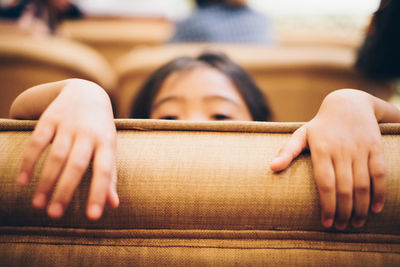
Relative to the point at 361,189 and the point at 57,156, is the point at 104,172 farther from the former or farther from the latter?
the point at 361,189

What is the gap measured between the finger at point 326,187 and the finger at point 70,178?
0.28 metres

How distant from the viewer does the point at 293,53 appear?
1.42 m

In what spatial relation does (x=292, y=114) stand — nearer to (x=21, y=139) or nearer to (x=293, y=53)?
(x=293, y=53)

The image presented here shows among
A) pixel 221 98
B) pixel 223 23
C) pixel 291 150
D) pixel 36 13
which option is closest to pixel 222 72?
pixel 221 98

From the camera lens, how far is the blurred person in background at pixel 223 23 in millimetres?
1613

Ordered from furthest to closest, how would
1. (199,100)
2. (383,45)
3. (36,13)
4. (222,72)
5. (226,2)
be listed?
(36,13)
(226,2)
(383,45)
(222,72)
(199,100)

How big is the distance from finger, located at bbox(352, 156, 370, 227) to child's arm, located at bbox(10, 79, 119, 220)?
29 centimetres

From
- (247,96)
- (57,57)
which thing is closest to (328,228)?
(247,96)

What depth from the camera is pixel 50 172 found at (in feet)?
1.11

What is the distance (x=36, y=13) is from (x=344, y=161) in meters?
2.61

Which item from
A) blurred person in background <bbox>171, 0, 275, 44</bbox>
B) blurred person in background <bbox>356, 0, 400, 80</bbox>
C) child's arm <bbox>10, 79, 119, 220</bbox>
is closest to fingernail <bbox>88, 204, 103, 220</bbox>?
child's arm <bbox>10, 79, 119, 220</bbox>

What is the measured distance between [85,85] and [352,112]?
38 cm

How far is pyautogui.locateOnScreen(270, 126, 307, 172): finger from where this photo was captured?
0.36 m

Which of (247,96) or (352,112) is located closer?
(352,112)
